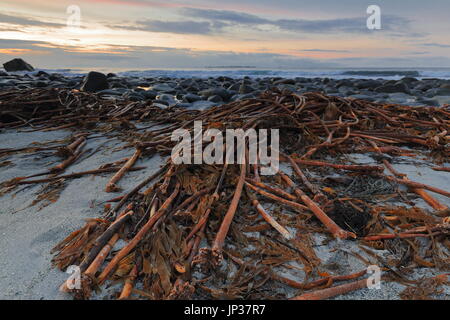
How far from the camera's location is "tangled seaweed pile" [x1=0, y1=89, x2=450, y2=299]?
51.5 inches

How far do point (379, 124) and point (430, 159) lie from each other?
0.83m

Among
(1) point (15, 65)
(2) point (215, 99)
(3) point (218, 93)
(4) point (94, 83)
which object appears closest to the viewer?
(2) point (215, 99)

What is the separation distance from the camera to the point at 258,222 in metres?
1.72

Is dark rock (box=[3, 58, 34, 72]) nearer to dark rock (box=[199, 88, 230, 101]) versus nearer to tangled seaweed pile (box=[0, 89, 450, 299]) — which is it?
dark rock (box=[199, 88, 230, 101])

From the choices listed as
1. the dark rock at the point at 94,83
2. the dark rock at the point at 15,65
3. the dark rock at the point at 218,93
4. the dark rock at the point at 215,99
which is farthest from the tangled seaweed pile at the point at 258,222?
the dark rock at the point at 15,65

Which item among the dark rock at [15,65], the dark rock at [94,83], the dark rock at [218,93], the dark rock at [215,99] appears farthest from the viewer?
the dark rock at [15,65]

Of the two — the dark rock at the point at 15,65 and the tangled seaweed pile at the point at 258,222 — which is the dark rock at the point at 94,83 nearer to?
the tangled seaweed pile at the point at 258,222

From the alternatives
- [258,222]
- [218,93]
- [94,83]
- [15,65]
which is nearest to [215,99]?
[218,93]

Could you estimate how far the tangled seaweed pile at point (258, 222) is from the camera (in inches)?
51.5

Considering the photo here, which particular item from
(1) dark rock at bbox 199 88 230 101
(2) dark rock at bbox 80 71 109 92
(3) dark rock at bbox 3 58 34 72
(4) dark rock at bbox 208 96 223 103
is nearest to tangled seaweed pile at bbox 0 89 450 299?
(4) dark rock at bbox 208 96 223 103

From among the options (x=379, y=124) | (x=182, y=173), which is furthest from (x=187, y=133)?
(x=379, y=124)

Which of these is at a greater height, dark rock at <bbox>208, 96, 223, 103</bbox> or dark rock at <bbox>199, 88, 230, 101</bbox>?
dark rock at <bbox>199, 88, 230, 101</bbox>

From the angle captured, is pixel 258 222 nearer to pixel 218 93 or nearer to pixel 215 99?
pixel 215 99
